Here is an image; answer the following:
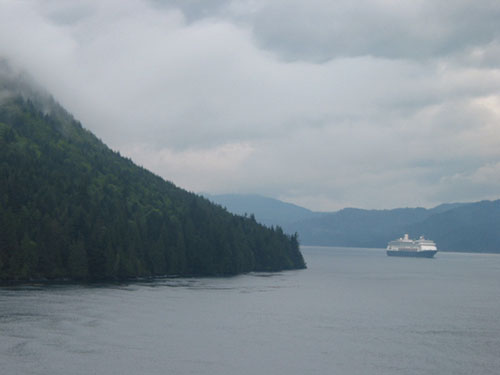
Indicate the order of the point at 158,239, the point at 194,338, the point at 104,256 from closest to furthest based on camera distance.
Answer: the point at 194,338
the point at 104,256
the point at 158,239

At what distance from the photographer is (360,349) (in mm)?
76312

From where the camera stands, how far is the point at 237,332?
86.9 m

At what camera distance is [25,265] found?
148375 millimetres

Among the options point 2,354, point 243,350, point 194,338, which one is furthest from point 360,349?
point 2,354

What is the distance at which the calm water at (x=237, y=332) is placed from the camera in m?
64.7

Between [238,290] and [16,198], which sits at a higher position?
[16,198]

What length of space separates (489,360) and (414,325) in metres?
27.8

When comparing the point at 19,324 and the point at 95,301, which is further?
the point at 95,301

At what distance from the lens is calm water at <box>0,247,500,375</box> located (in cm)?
6469

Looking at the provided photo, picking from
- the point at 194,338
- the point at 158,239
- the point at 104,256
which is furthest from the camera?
the point at 158,239

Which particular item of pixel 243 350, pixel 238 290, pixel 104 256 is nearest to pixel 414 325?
pixel 243 350

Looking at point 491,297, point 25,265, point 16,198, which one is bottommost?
point 491,297

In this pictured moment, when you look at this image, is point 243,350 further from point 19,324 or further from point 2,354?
point 19,324

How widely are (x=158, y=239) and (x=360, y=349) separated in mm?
131214
